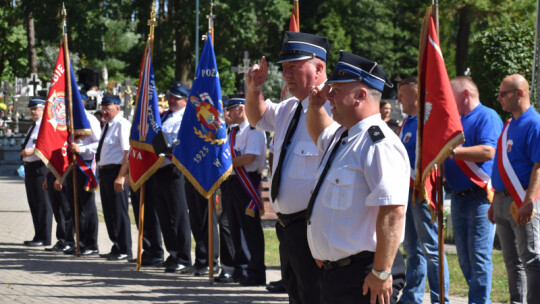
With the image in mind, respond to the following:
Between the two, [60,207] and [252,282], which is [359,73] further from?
[60,207]

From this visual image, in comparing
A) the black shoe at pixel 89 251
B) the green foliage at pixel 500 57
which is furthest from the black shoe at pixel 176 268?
the green foliage at pixel 500 57

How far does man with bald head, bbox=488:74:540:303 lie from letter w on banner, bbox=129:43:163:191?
4832 mm

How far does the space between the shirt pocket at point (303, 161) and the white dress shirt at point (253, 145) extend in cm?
359

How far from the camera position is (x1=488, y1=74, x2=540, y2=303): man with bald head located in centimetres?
666

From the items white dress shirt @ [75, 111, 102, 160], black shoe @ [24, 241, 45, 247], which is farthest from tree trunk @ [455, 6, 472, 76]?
black shoe @ [24, 241, 45, 247]

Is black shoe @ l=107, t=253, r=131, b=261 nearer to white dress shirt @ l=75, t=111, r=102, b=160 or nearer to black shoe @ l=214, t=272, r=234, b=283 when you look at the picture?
white dress shirt @ l=75, t=111, r=102, b=160

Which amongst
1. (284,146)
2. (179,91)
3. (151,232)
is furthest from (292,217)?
(151,232)

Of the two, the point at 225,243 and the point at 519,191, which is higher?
the point at 519,191

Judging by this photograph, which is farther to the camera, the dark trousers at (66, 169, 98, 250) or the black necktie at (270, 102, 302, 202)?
the dark trousers at (66, 169, 98, 250)

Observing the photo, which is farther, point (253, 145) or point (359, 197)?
point (253, 145)

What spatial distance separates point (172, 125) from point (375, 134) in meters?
6.73

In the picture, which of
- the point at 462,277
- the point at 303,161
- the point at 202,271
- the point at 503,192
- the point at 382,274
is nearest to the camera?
the point at 382,274

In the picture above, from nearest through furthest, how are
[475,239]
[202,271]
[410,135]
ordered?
[475,239], [410,135], [202,271]

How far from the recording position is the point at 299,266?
5914 millimetres
